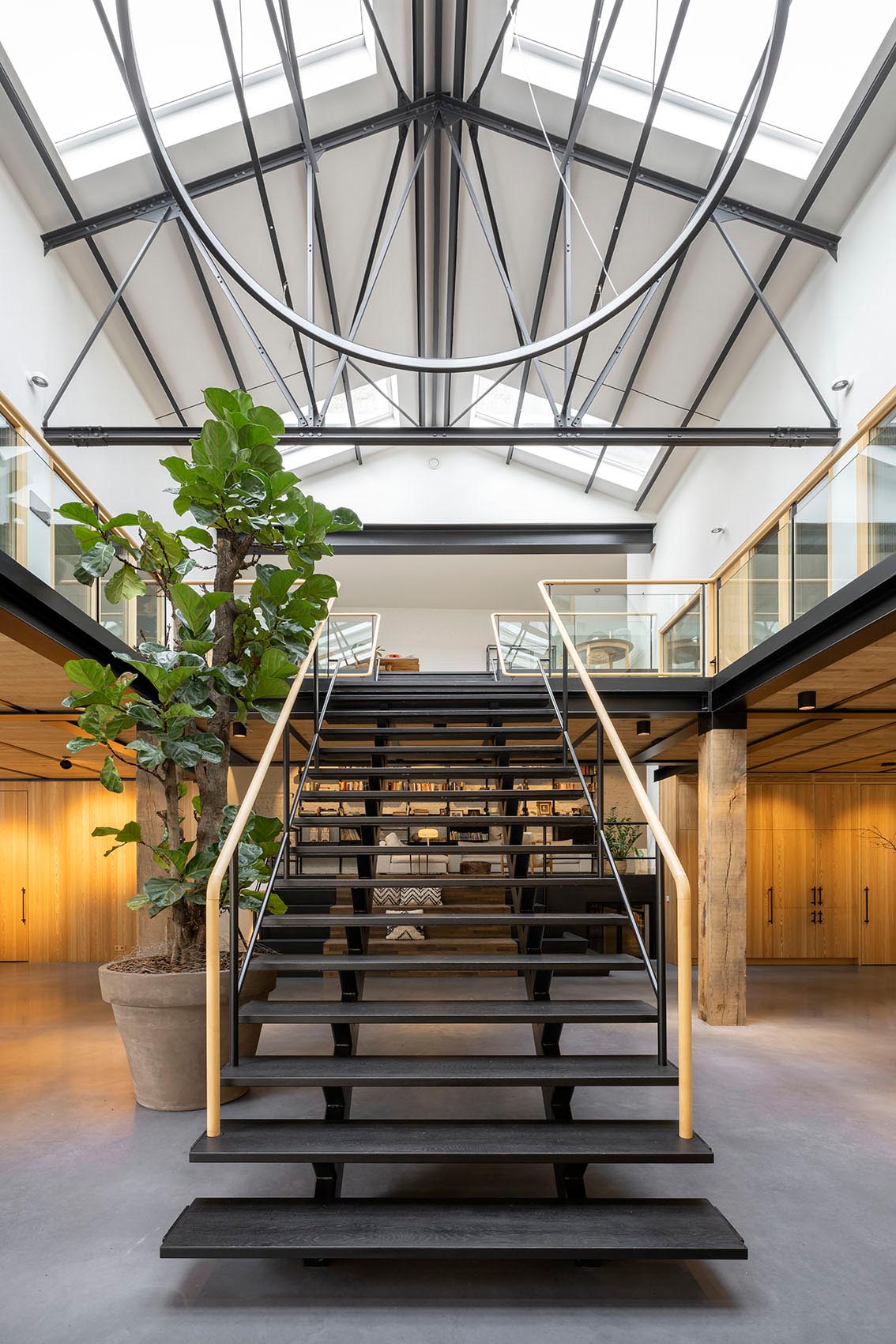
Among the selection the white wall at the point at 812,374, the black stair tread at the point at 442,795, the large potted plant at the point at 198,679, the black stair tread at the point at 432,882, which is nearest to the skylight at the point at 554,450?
the white wall at the point at 812,374

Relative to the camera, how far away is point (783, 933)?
1327 centimetres

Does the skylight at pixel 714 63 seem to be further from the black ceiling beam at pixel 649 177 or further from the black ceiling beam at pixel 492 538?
the black ceiling beam at pixel 492 538

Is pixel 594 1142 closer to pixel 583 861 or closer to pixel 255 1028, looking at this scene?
pixel 255 1028

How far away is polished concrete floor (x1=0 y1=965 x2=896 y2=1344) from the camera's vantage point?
3023 mm

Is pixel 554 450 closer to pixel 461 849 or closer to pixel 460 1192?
pixel 461 849

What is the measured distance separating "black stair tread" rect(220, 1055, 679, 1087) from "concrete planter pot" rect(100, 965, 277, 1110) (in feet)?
4.24

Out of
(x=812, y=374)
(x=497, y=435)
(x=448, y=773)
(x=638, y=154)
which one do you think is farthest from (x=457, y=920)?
(x=638, y=154)

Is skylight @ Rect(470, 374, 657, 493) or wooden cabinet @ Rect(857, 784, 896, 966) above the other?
skylight @ Rect(470, 374, 657, 493)

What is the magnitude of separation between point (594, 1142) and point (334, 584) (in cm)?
359

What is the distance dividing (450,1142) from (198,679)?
306 centimetres

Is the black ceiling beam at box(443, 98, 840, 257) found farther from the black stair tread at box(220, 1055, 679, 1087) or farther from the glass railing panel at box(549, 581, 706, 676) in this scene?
the black stair tread at box(220, 1055, 679, 1087)

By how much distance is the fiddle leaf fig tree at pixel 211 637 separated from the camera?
204 inches

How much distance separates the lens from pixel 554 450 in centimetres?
1645

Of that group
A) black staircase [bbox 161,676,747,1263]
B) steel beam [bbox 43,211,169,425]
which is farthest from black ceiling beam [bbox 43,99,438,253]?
black staircase [bbox 161,676,747,1263]
